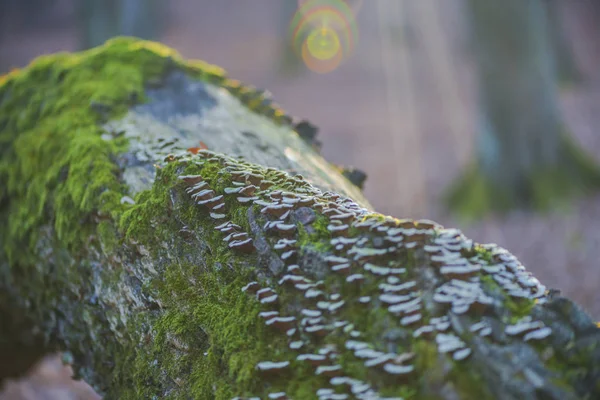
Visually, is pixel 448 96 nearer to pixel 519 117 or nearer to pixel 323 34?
pixel 323 34

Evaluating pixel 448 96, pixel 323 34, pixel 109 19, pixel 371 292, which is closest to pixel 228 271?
pixel 371 292

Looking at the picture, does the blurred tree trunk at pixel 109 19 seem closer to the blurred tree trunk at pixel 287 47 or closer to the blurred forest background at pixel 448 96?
the blurred forest background at pixel 448 96

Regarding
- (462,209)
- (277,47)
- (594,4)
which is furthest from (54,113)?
(594,4)

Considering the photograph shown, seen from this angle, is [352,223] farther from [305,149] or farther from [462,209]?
[462,209]

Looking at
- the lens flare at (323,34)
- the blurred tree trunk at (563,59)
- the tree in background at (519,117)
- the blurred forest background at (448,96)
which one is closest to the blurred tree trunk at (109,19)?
the blurred forest background at (448,96)

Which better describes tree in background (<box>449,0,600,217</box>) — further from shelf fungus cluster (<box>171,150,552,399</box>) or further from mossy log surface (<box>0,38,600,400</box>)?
shelf fungus cluster (<box>171,150,552,399</box>)

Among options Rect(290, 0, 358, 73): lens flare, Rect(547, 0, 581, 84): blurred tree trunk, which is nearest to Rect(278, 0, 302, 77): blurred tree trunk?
Rect(290, 0, 358, 73): lens flare

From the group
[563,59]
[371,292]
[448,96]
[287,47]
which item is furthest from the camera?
[287,47]
